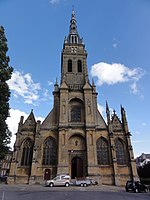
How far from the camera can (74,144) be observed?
2658 cm

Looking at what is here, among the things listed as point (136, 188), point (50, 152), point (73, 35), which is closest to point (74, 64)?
point (73, 35)

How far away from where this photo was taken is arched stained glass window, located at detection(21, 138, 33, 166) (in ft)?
82.3

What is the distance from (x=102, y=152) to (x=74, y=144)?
4737 millimetres

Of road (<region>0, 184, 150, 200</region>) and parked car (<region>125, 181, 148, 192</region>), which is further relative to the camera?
parked car (<region>125, 181, 148, 192</region>)

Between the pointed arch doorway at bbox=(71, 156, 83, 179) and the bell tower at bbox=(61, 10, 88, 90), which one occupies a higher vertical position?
the bell tower at bbox=(61, 10, 88, 90)

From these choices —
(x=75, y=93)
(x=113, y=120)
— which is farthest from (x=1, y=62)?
(x=113, y=120)

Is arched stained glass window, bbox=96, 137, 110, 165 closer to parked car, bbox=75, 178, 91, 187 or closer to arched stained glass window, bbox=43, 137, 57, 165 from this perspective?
parked car, bbox=75, 178, 91, 187

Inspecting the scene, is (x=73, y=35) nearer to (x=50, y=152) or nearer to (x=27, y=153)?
(x=50, y=152)

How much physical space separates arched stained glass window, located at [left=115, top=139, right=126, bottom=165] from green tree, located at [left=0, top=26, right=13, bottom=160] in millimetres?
19443

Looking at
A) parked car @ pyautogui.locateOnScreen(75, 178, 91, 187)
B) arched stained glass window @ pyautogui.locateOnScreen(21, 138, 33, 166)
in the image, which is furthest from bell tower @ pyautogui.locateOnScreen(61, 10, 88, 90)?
parked car @ pyautogui.locateOnScreen(75, 178, 91, 187)

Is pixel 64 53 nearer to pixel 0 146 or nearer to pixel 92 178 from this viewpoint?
pixel 92 178

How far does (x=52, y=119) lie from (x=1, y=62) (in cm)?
1692

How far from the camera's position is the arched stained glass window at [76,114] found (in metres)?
28.9

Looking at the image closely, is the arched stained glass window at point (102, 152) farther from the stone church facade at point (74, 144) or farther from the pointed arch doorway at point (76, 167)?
the pointed arch doorway at point (76, 167)
